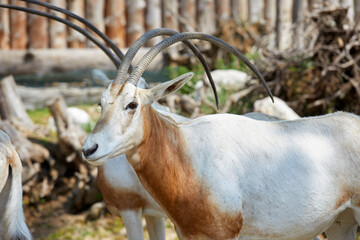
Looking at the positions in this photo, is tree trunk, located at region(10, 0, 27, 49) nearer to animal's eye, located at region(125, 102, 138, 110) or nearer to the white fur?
the white fur

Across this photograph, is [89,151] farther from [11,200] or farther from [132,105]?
[11,200]

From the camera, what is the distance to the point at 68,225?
6.53m

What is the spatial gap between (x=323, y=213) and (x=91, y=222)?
3.90 m

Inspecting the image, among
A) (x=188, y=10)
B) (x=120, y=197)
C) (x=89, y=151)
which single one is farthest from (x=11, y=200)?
(x=188, y=10)

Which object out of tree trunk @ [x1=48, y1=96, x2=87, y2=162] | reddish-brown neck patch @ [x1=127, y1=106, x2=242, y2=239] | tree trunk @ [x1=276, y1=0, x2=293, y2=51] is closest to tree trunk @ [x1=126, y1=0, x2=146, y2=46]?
tree trunk @ [x1=276, y1=0, x2=293, y2=51]

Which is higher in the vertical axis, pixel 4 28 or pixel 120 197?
pixel 4 28

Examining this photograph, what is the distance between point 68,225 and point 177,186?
3.75m

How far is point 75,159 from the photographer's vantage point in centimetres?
729

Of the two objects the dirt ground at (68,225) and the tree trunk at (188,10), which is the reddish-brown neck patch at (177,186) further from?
the tree trunk at (188,10)

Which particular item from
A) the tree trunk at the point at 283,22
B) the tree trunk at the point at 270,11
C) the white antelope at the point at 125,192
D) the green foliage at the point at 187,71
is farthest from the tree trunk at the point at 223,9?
the white antelope at the point at 125,192

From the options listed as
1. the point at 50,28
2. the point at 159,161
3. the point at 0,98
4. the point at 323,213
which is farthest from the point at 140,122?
the point at 50,28

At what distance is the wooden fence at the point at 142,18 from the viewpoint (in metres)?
9.67

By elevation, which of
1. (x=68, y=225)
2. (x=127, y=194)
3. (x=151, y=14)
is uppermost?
(x=151, y=14)

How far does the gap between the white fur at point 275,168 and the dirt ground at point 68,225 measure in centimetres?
275
